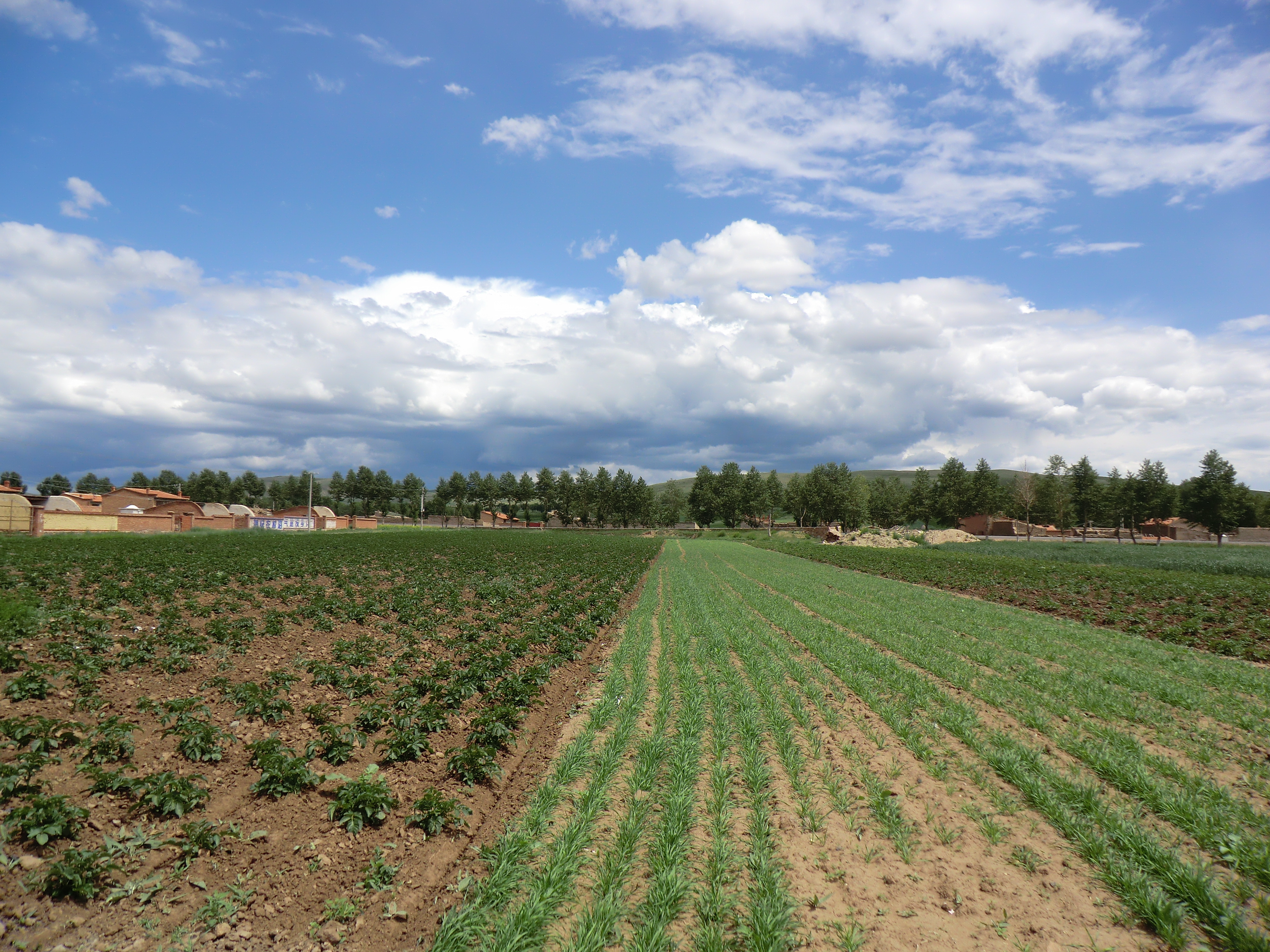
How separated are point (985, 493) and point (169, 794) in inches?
5196

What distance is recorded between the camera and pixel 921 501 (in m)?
122

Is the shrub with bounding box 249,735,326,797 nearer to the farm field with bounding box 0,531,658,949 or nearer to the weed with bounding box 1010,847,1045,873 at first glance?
the farm field with bounding box 0,531,658,949

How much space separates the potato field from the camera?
480 centimetres

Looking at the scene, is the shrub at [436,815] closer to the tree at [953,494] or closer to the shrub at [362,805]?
the shrub at [362,805]

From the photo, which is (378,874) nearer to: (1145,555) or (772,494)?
(1145,555)

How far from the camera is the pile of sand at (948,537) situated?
78375 mm

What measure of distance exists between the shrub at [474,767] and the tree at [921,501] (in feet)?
413

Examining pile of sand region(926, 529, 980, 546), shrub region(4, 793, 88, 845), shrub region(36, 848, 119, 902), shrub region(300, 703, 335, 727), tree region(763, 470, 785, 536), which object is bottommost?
pile of sand region(926, 529, 980, 546)

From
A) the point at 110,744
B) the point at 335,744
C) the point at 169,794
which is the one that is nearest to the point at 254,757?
the point at 335,744

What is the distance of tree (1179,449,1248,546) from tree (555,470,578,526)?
383ft

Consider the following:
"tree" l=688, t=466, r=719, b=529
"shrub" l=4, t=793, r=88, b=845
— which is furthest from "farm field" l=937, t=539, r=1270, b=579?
"tree" l=688, t=466, r=719, b=529

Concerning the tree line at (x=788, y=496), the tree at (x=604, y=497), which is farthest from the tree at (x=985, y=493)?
the tree at (x=604, y=497)

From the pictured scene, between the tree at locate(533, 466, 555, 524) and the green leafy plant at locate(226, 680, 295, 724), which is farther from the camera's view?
the tree at locate(533, 466, 555, 524)

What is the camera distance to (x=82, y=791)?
604 centimetres
